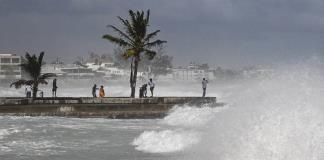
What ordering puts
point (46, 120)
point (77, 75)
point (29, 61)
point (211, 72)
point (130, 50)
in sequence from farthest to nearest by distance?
point (211, 72), point (77, 75), point (130, 50), point (29, 61), point (46, 120)

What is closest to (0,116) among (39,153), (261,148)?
(39,153)

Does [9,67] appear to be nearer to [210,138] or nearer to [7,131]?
[7,131]

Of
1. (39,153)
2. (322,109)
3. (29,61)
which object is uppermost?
(29,61)

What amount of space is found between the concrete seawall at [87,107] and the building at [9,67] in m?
97.6

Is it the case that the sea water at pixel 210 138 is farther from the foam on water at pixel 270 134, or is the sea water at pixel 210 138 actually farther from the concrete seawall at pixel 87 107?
the concrete seawall at pixel 87 107

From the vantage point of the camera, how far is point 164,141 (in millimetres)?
13891

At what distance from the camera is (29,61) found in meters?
26.1

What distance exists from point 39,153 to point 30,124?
7295 millimetres

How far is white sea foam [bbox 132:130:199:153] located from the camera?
13.2 metres

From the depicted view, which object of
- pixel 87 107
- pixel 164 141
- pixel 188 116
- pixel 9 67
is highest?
pixel 9 67

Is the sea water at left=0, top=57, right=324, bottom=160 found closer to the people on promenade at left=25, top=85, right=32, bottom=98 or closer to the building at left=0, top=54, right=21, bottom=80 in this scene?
the people on promenade at left=25, top=85, right=32, bottom=98

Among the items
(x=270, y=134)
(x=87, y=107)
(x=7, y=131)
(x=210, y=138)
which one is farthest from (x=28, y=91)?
(x=270, y=134)

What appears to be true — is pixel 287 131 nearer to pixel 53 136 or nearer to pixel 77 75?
pixel 53 136

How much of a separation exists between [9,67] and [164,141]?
111030mm
